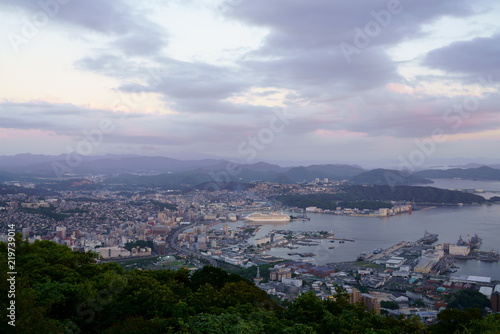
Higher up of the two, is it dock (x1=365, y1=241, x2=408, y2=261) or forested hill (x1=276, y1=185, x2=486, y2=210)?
forested hill (x1=276, y1=185, x2=486, y2=210)

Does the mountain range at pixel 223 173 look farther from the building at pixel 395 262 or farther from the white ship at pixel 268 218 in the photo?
the building at pixel 395 262

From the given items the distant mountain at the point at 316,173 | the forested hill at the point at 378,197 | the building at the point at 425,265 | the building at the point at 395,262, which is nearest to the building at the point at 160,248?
the building at the point at 395,262

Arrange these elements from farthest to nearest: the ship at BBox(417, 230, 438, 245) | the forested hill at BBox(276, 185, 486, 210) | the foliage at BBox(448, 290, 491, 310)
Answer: the forested hill at BBox(276, 185, 486, 210) → the ship at BBox(417, 230, 438, 245) → the foliage at BBox(448, 290, 491, 310)

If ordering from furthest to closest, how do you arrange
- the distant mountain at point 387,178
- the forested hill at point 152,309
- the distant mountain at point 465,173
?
the distant mountain at point 465,173, the distant mountain at point 387,178, the forested hill at point 152,309

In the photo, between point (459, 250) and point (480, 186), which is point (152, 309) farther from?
point (480, 186)

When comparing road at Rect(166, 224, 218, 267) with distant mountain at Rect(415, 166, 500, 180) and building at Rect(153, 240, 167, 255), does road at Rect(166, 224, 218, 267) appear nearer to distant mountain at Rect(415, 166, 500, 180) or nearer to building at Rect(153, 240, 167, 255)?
building at Rect(153, 240, 167, 255)

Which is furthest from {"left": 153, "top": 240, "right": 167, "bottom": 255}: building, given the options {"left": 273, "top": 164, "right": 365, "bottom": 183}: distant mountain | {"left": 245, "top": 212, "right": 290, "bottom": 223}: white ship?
{"left": 273, "top": 164, "right": 365, "bottom": 183}: distant mountain
